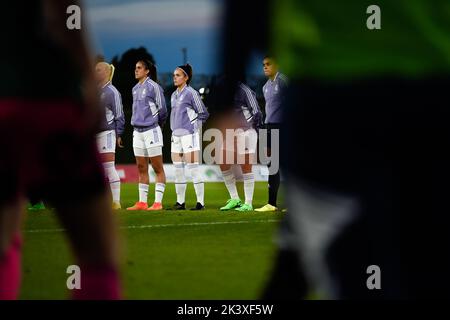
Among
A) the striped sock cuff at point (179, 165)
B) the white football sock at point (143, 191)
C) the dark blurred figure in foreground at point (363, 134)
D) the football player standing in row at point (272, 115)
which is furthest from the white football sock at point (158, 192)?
the dark blurred figure in foreground at point (363, 134)

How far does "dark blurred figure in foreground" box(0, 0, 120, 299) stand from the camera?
2.74 m

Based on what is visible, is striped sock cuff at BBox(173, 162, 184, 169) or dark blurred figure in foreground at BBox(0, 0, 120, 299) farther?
striped sock cuff at BBox(173, 162, 184, 169)

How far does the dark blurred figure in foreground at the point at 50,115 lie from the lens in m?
2.74

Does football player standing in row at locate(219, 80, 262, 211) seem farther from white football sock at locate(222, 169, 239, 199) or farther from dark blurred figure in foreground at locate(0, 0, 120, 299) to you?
dark blurred figure in foreground at locate(0, 0, 120, 299)

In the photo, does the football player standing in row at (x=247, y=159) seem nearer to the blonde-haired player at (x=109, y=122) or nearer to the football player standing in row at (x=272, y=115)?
the football player standing in row at (x=272, y=115)

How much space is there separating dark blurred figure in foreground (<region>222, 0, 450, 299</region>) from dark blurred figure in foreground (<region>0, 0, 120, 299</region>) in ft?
2.57

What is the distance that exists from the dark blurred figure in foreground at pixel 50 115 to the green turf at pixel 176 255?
1.51 m

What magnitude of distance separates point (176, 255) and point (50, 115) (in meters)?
5.29

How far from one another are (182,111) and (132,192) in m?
6.62

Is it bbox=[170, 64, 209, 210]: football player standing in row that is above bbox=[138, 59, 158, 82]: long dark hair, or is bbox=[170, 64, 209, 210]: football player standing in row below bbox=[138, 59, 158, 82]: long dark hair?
below

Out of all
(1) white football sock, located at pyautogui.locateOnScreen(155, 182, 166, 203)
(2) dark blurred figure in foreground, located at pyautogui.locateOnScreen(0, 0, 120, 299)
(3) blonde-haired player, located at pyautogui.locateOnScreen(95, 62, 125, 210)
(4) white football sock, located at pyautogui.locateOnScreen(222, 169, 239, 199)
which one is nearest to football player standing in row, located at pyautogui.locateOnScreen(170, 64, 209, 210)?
(1) white football sock, located at pyautogui.locateOnScreen(155, 182, 166, 203)

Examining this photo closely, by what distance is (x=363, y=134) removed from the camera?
78.5 inches
